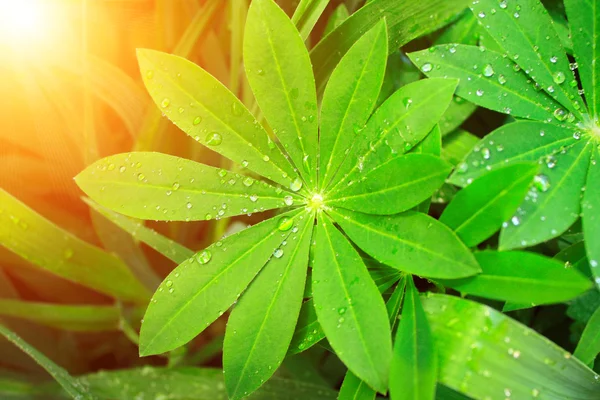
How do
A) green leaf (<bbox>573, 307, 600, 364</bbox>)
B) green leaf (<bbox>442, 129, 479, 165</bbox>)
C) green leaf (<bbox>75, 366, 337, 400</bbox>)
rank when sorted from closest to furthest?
green leaf (<bbox>573, 307, 600, 364</bbox>)
green leaf (<bbox>442, 129, 479, 165</bbox>)
green leaf (<bbox>75, 366, 337, 400</bbox>)

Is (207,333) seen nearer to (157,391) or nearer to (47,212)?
(157,391)

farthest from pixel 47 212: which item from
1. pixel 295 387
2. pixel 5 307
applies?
pixel 295 387

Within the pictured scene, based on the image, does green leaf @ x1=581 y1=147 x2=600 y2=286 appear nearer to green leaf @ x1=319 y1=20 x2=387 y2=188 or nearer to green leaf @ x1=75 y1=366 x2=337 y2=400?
green leaf @ x1=319 y1=20 x2=387 y2=188

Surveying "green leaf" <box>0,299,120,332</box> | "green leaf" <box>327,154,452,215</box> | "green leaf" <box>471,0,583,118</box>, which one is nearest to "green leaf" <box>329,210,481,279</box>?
"green leaf" <box>327,154,452,215</box>

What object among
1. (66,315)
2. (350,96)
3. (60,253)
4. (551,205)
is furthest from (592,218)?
(66,315)

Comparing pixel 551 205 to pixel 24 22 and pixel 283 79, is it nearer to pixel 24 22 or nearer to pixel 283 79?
pixel 283 79
